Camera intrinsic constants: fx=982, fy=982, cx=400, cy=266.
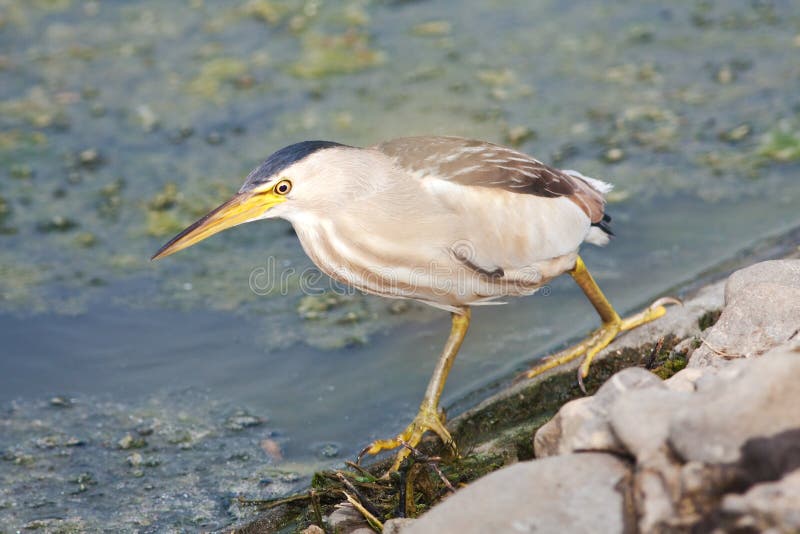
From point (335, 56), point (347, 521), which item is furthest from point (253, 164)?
point (347, 521)

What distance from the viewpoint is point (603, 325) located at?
3.67 metres

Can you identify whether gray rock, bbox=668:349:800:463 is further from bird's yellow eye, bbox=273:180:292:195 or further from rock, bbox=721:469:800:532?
bird's yellow eye, bbox=273:180:292:195

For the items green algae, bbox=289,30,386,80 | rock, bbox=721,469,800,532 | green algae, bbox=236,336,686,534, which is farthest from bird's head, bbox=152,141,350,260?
green algae, bbox=289,30,386,80

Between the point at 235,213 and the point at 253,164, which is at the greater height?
the point at 235,213

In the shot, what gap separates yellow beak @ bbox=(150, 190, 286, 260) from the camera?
303cm

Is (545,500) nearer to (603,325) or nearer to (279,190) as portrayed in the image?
(279,190)

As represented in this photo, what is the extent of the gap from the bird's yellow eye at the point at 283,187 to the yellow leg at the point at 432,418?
0.81m

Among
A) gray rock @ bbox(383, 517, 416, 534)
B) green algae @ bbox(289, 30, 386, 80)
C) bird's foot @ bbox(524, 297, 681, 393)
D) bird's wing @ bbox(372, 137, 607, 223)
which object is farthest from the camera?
green algae @ bbox(289, 30, 386, 80)

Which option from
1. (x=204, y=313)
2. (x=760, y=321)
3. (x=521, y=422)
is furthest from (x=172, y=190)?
(x=760, y=321)

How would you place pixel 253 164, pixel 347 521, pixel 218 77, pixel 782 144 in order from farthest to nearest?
pixel 218 77
pixel 253 164
pixel 782 144
pixel 347 521

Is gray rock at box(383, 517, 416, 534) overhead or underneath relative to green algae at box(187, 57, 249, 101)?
underneath

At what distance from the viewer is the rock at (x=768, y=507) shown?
173 cm

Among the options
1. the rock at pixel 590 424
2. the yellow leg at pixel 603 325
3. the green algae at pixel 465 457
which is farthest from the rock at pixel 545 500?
the yellow leg at pixel 603 325

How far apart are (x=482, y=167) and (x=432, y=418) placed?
86 centimetres
